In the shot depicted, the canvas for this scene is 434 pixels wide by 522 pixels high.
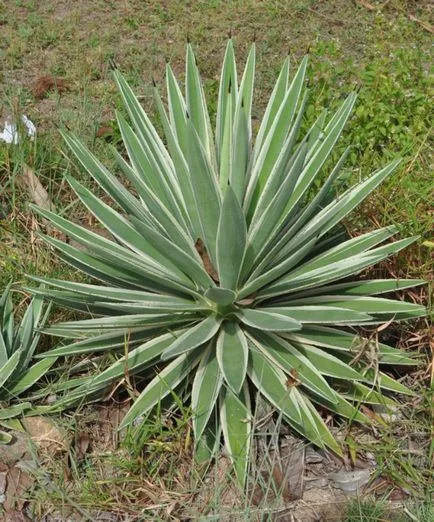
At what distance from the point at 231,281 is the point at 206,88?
2.23m

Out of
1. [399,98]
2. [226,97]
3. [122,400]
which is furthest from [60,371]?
[399,98]

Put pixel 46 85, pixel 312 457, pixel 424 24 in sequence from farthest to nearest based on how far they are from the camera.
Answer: pixel 424 24
pixel 46 85
pixel 312 457

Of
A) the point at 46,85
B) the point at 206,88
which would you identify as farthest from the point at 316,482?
the point at 46,85

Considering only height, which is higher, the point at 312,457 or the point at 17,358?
the point at 17,358

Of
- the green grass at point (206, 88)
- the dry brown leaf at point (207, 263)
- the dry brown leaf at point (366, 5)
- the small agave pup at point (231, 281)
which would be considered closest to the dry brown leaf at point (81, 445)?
the green grass at point (206, 88)

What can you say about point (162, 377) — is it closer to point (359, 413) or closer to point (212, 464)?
point (212, 464)

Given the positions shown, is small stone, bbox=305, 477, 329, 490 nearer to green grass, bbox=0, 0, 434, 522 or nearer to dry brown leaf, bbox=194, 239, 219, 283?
green grass, bbox=0, 0, 434, 522

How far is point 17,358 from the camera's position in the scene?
2857 mm

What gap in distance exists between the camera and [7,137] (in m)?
3.82

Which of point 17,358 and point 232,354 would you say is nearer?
point 232,354

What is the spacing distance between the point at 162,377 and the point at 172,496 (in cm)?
40

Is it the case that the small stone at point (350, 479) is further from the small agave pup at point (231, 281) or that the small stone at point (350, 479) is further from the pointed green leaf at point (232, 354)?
the pointed green leaf at point (232, 354)

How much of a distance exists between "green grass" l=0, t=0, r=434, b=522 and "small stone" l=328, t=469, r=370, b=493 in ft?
0.23

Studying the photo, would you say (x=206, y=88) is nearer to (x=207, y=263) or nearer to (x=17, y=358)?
(x=207, y=263)
